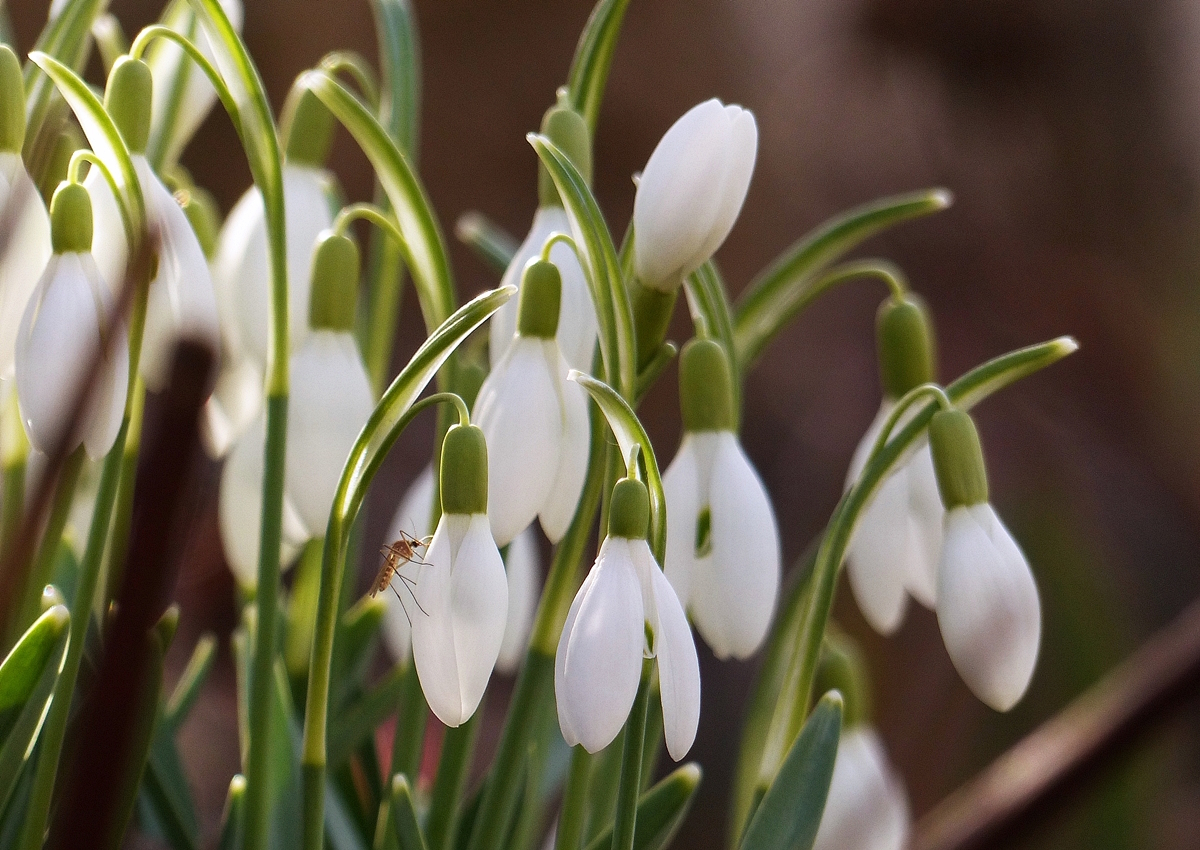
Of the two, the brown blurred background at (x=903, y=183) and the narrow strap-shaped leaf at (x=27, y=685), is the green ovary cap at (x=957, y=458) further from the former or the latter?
the brown blurred background at (x=903, y=183)

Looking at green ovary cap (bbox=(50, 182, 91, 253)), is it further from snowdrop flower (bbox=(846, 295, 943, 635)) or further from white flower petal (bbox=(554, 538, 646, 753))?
snowdrop flower (bbox=(846, 295, 943, 635))

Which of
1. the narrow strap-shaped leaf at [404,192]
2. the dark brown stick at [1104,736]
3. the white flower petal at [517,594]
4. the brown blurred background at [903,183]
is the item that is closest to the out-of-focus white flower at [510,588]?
the white flower petal at [517,594]

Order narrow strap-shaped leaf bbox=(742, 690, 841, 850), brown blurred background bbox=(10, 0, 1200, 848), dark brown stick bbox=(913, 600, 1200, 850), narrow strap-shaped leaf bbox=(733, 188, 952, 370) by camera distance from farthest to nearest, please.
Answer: brown blurred background bbox=(10, 0, 1200, 848)
narrow strap-shaped leaf bbox=(733, 188, 952, 370)
narrow strap-shaped leaf bbox=(742, 690, 841, 850)
dark brown stick bbox=(913, 600, 1200, 850)

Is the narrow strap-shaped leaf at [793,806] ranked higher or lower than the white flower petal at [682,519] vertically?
lower

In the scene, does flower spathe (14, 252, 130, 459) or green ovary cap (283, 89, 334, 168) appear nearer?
flower spathe (14, 252, 130, 459)

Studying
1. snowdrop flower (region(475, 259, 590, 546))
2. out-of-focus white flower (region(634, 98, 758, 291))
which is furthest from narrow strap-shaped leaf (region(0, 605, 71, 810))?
out-of-focus white flower (region(634, 98, 758, 291))

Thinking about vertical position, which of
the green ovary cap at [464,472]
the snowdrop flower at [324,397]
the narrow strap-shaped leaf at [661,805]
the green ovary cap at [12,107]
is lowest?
the narrow strap-shaped leaf at [661,805]

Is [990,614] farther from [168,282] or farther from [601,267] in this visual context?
[168,282]
